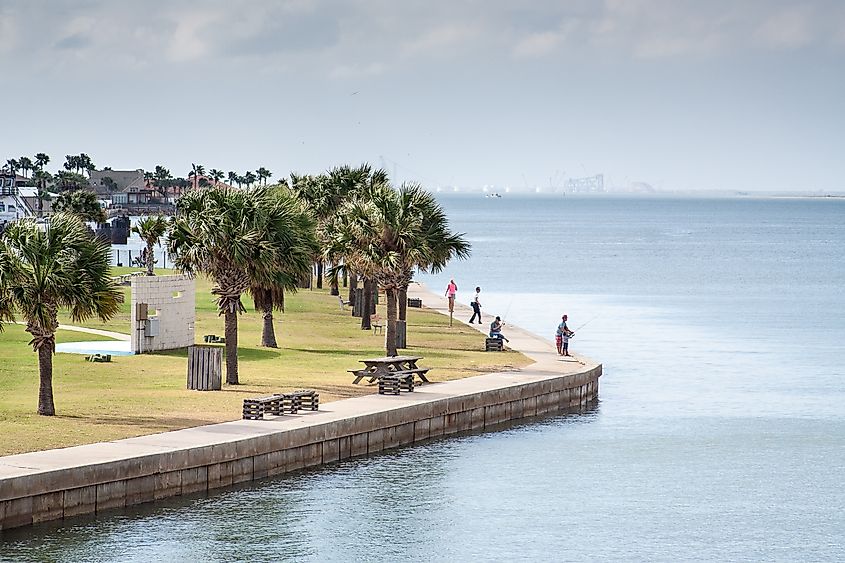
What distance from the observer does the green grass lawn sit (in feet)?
98.9

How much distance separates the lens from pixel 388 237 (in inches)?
1758

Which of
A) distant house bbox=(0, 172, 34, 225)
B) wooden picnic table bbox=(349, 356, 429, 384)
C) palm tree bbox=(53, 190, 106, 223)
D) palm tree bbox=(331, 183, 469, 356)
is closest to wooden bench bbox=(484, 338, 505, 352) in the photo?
palm tree bbox=(331, 183, 469, 356)

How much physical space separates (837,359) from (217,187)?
95.0 ft

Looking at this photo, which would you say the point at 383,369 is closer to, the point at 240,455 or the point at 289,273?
the point at 289,273

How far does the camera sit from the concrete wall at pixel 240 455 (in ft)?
79.9

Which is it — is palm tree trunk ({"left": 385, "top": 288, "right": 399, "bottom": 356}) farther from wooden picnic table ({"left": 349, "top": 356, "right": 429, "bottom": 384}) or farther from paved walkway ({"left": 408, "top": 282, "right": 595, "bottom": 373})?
wooden picnic table ({"left": 349, "top": 356, "right": 429, "bottom": 384})

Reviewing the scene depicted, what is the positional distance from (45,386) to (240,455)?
5584mm

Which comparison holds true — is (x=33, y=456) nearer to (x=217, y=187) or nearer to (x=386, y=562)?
(x=386, y=562)

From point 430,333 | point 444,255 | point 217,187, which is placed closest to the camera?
point 217,187

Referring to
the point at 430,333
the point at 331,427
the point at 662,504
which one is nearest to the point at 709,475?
the point at 662,504

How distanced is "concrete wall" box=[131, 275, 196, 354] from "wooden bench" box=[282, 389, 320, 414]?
12.0 m

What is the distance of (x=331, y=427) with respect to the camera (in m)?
31.0

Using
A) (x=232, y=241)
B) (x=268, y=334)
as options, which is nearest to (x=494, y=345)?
(x=268, y=334)

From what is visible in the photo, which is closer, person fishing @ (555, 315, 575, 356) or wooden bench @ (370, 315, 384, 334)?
person fishing @ (555, 315, 575, 356)
